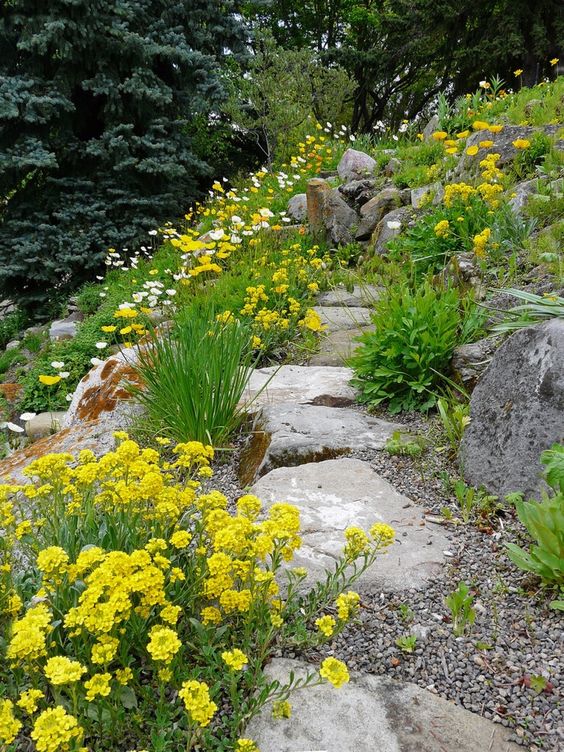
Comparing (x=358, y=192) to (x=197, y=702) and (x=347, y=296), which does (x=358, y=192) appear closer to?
(x=347, y=296)

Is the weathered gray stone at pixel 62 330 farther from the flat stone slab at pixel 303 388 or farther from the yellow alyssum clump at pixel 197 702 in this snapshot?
the yellow alyssum clump at pixel 197 702

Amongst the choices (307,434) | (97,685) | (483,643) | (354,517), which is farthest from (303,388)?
(97,685)

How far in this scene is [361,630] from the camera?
193 cm

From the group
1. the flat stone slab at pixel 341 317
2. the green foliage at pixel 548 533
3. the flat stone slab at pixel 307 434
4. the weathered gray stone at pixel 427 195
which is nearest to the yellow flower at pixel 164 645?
the green foliage at pixel 548 533

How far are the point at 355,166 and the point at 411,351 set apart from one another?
219 inches

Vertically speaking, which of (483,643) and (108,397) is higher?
(108,397)

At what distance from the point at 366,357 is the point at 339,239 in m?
3.46

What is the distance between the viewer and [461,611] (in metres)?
1.92

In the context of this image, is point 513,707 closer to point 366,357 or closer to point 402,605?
point 402,605

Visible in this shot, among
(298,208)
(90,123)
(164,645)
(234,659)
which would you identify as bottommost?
(234,659)

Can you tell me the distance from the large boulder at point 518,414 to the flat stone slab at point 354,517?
1.20 feet

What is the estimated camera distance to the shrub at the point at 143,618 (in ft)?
4.33

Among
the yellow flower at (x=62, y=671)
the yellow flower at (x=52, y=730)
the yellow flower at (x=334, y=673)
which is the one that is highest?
the yellow flower at (x=62, y=671)

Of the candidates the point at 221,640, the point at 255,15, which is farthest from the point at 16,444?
the point at 255,15
